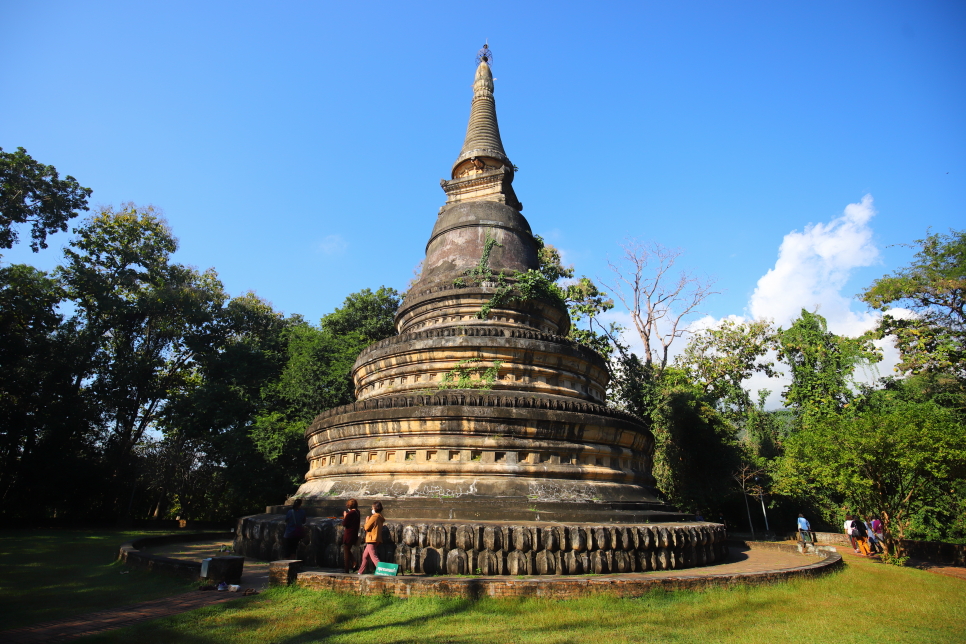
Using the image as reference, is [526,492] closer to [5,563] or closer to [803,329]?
[5,563]

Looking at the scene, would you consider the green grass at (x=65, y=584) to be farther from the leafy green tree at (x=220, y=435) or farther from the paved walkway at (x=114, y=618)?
the leafy green tree at (x=220, y=435)

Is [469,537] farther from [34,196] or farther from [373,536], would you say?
[34,196]

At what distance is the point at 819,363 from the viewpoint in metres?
27.8

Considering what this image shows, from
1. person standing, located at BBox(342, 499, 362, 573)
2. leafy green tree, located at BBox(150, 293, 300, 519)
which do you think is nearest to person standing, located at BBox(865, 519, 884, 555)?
person standing, located at BBox(342, 499, 362, 573)

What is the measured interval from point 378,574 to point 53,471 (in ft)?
74.6

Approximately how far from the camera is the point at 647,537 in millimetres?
9922

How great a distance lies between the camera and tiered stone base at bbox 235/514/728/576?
28.9 ft

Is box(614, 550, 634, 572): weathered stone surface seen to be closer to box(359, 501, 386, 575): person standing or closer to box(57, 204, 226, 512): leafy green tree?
box(359, 501, 386, 575): person standing

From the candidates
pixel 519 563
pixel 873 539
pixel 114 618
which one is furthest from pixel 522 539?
pixel 873 539

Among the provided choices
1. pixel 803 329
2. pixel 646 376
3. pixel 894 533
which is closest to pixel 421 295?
pixel 646 376

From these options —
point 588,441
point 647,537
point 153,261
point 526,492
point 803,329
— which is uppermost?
point 153,261

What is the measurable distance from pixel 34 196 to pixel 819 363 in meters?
37.7

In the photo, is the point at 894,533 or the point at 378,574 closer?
the point at 378,574

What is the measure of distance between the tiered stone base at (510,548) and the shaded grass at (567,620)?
1.37m
